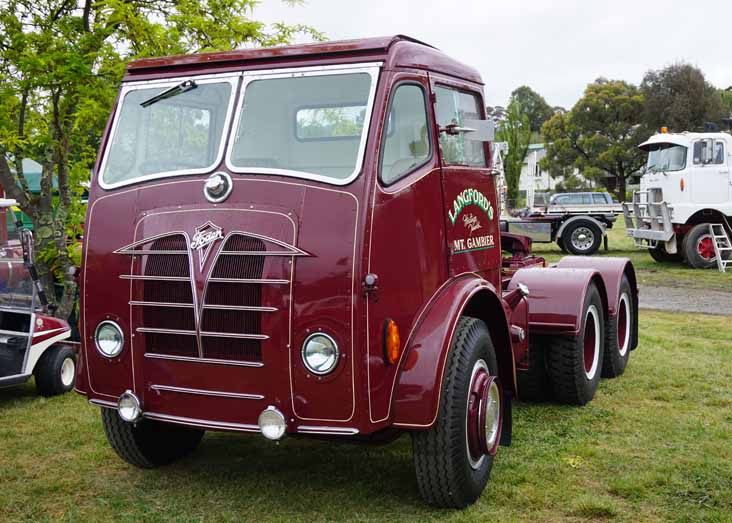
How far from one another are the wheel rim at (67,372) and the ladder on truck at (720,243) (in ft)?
46.1

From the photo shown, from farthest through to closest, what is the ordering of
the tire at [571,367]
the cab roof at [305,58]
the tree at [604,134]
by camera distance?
the tree at [604,134] → the tire at [571,367] → the cab roof at [305,58]

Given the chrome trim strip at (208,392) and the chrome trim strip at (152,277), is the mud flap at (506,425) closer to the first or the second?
the chrome trim strip at (208,392)

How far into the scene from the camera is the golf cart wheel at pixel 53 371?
22.8 ft

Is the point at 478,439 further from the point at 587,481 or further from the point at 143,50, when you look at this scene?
the point at 143,50

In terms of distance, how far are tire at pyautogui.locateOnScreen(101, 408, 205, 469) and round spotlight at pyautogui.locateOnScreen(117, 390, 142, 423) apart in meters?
0.46

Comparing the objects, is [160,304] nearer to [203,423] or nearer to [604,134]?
[203,423]

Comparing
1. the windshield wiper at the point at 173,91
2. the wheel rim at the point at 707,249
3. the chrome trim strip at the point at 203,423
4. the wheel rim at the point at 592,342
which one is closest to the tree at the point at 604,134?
the wheel rim at the point at 707,249

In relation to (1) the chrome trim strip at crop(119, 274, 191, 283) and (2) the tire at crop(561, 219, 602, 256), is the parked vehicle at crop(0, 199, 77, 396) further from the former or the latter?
(2) the tire at crop(561, 219, 602, 256)

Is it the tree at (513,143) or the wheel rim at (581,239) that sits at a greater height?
the tree at (513,143)

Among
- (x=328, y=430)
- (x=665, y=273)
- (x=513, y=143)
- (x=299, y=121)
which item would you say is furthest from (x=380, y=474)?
(x=513, y=143)

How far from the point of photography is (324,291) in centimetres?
394

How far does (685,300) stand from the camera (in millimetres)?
12688

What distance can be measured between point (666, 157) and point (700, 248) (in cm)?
239

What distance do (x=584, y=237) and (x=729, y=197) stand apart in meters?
4.26
